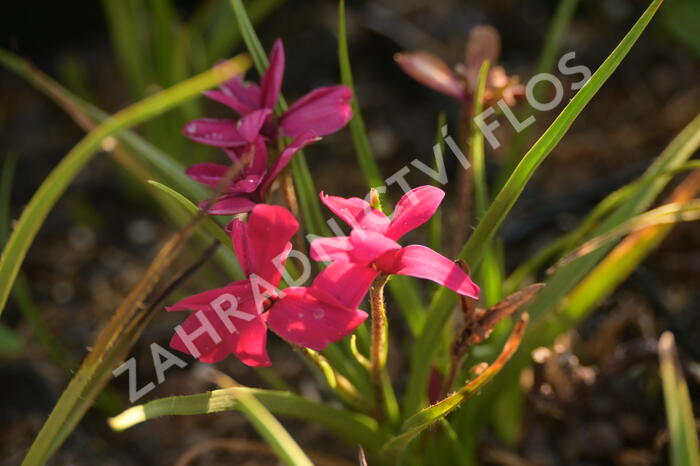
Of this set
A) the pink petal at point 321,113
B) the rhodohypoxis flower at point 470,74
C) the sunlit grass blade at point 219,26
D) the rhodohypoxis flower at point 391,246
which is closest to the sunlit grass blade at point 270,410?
the rhodohypoxis flower at point 391,246

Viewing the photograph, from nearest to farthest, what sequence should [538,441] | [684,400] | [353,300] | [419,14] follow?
1. [353,300]
2. [684,400]
3. [538,441]
4. [419,14]

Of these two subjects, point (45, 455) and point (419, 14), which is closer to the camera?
point (45, 455)

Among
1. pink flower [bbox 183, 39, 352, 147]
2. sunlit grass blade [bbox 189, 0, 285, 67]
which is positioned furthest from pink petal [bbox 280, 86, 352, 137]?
sunlit grass blade [bbox 189, 0, 285, 67]

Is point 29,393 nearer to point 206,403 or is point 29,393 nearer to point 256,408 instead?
point 206,403

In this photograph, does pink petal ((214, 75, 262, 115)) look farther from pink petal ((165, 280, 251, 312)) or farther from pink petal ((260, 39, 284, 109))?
pink petal ((165, 280, 251, 312))

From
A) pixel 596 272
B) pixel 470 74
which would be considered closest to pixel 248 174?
pixel 470 74

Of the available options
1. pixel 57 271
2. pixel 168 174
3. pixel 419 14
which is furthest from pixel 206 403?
pixel 419 14

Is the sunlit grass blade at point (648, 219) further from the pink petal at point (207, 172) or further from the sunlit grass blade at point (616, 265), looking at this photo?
the pink petal at point (207, 172)
